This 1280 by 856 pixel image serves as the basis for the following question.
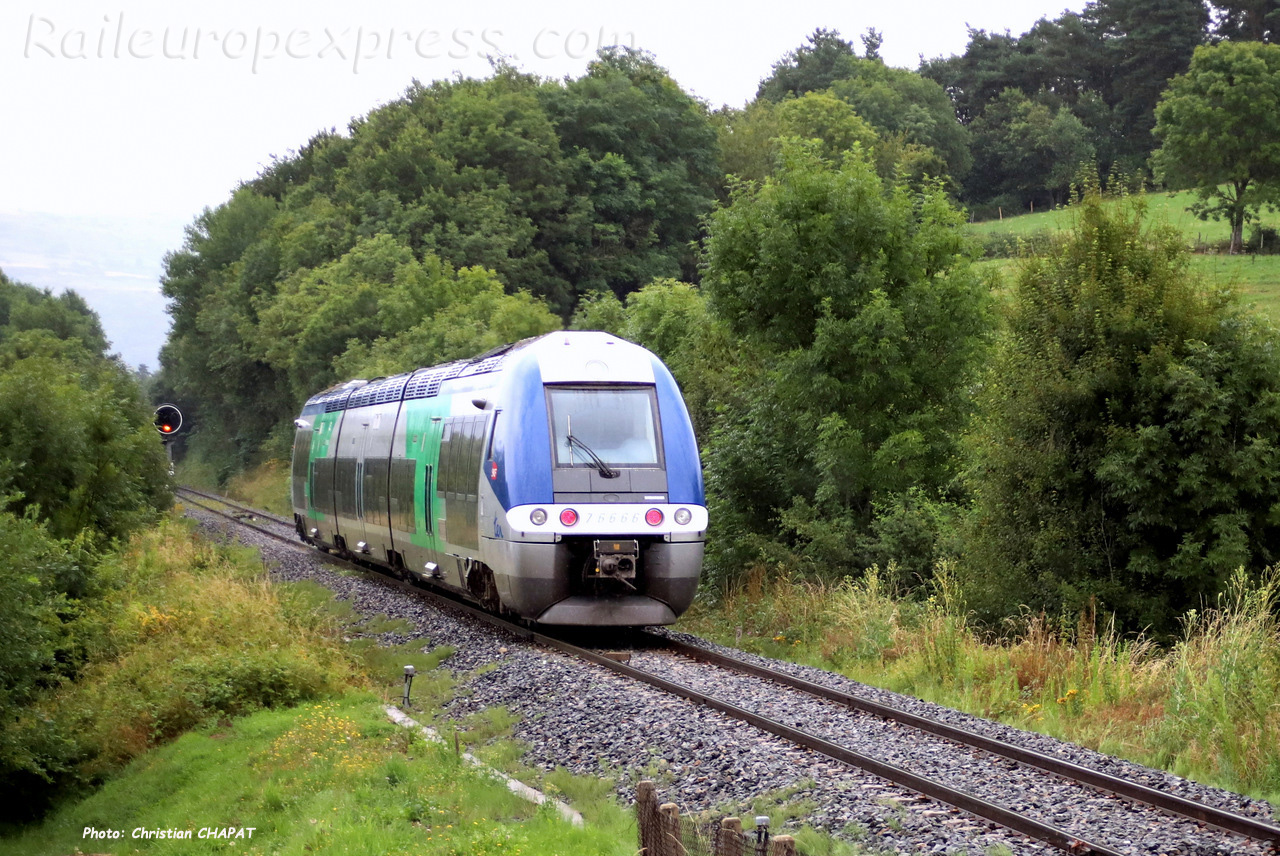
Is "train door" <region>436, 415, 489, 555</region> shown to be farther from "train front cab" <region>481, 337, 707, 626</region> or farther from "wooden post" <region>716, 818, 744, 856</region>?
"wooden post" <region>716, 818, 744, 856</region>

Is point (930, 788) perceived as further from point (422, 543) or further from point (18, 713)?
point (422, 543)

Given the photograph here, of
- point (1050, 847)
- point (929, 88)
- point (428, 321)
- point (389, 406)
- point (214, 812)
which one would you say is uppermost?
point (929, 88)

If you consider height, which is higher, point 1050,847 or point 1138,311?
point 1138,311

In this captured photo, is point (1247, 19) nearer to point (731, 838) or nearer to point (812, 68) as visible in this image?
point (812, 68)

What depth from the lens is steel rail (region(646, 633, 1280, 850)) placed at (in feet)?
23.0

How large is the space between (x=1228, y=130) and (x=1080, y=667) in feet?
140

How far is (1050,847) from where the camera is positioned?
22.2ft

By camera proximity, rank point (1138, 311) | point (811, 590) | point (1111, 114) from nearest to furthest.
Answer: point (1138, 311)
point (811, 590)
point (1111, 114)

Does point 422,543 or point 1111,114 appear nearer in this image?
point 422,543

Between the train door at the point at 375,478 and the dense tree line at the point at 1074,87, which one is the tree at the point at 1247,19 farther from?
the train door at the point at 375,478

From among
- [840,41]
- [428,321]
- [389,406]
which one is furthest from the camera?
[840,41]

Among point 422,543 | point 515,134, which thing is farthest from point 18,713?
point 515,134

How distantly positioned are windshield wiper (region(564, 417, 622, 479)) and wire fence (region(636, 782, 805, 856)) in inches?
289

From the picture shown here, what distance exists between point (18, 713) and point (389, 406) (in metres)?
8.68
